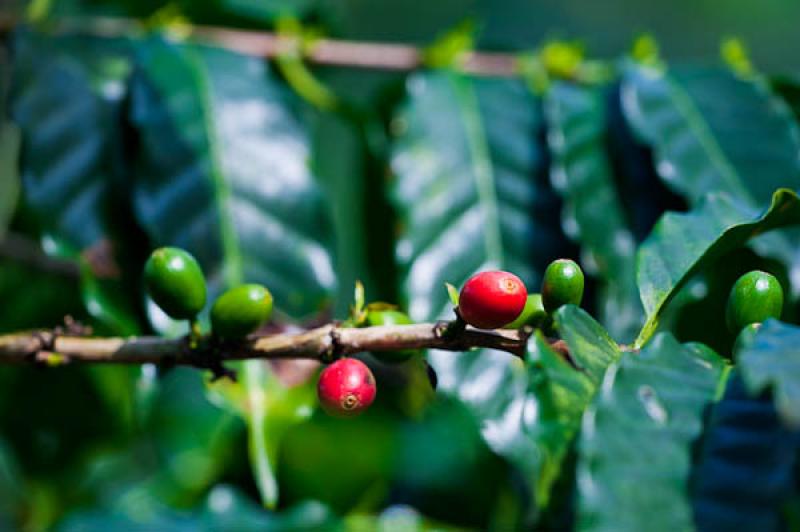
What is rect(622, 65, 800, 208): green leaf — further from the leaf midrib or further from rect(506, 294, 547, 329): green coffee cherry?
rect(506, 294, 547, 329): green coffee cherry

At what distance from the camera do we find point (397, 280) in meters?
1.39

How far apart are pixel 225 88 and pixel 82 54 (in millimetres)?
230

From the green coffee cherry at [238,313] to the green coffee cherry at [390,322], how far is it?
0.30 feet

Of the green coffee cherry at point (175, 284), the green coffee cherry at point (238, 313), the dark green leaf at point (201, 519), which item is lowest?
the dark green leaf at point (201, 519)

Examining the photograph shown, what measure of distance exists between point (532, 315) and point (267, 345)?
218 millimetres

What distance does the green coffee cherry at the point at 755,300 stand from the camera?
2.47ft

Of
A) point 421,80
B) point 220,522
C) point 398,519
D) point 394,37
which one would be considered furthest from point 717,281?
point 394,37

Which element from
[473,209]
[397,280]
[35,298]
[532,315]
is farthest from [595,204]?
[35,298]

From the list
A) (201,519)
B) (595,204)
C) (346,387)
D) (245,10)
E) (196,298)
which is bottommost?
(201,519)

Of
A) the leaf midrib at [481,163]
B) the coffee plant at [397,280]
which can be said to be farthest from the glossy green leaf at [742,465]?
the leaf midrib at [481,163]

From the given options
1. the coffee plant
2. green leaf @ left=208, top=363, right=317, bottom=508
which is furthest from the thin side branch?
green leaf @ left=208, top=363, right=317, bottom=508

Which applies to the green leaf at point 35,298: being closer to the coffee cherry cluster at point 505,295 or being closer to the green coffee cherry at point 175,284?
the green coffee cherry at point 175,284

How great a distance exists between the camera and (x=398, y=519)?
5.49 feet

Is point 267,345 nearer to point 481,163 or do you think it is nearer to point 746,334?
point 746,334
